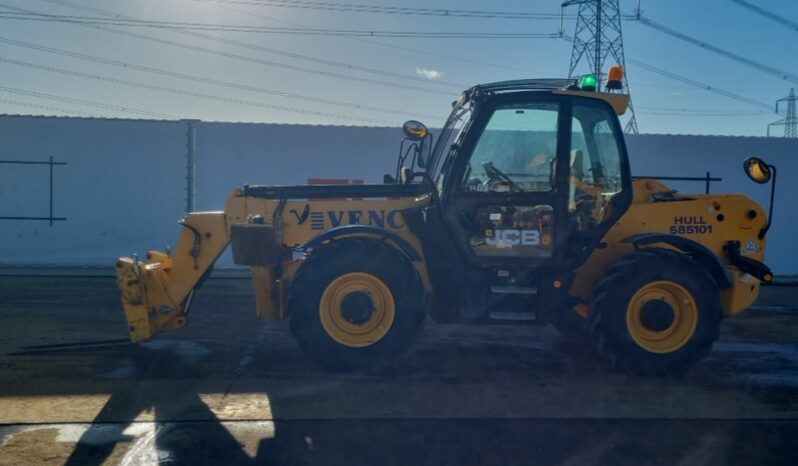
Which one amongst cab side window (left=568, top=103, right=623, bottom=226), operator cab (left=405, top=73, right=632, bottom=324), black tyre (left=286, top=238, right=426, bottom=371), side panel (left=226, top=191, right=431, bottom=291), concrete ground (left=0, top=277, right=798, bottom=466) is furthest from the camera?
side panel (left=226, top=191, right=431, bottom=291)

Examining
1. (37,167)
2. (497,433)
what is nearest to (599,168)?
(497,433)

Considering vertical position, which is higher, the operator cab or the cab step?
the operator cab

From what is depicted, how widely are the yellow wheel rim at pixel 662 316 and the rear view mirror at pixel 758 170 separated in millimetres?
1533

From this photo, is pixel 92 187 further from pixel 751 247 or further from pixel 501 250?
pixel 751 247

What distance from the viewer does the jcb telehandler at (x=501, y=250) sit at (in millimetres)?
6176

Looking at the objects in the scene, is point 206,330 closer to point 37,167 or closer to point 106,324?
point 106,324

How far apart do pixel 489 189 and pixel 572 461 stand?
8.69ft

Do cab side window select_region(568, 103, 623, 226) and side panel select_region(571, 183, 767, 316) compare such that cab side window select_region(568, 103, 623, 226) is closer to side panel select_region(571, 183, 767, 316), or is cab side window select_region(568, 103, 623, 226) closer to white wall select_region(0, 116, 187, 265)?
side panel select_region(571, 183, 767, 316)

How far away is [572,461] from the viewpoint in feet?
14.6

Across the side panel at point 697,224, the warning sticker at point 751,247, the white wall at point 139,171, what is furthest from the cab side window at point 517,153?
the white wall at point 139,171

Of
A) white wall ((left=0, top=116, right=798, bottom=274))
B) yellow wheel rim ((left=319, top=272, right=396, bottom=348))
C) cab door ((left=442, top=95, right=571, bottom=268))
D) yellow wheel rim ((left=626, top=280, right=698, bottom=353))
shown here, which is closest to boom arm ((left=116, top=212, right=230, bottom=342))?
yellow wheel rim ((left=319, top=272, right=396, bottom=348))

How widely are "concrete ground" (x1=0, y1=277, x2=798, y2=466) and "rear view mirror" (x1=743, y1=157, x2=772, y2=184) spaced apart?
1.76 metres

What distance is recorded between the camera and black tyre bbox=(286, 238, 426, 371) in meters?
6.11

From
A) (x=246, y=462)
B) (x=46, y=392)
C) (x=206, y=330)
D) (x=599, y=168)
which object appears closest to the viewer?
(x=246, y=462)
